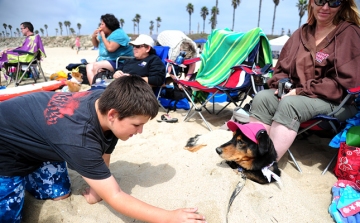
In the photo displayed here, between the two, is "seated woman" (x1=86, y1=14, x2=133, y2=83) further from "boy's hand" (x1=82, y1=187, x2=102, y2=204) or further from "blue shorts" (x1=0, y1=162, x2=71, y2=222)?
"boy's hand" (x1=82, y1=187, x2=102, y2=204)

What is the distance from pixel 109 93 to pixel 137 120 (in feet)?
0.77

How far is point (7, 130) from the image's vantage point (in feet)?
5.19

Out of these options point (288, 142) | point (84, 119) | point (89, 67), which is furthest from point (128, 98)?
point (89, 67)

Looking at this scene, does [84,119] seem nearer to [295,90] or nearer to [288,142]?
[288,142]

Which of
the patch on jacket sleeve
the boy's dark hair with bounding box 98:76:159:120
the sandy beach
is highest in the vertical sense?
the patch on jacket sleeve

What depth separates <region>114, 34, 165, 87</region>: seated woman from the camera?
14.9 ft

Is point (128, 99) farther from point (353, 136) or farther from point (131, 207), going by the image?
point (353, 136)

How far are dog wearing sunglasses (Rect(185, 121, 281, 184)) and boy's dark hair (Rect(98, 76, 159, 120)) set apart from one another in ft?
2.97

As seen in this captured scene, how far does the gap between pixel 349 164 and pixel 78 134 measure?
88.2 inches

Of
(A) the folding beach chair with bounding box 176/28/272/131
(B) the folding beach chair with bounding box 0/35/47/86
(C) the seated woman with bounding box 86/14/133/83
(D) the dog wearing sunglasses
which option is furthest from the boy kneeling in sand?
(B) the folding beach chair with bounding box 0/35/47/86

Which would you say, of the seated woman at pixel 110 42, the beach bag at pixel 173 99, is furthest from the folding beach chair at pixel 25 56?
the beach bag at pixel 173 99

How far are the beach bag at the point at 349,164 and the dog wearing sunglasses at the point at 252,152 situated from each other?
63 centimetres

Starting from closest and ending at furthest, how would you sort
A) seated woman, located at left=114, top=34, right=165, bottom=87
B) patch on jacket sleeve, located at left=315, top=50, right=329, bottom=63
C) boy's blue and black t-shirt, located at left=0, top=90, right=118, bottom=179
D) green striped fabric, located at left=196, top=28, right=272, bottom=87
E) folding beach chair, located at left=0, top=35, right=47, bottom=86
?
boy's blue and black t-shirt, located at left=0, top=90, right=118, bottom=179 < patch on jacket sleeve, located at left=315, top=50, right=329, bottom=63 < green striped fabric, located at left=196, top=28, right=272, bottom=87 < seated woman, located at left=114, top=34, right=165, bottom=87 < folding beach chair, located at left=0, top=35, right=47, bottom=86

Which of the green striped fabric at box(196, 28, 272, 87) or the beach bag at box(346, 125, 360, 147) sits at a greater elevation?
the green striped fabric at box(196, 28, 272, 87)
